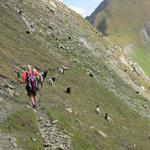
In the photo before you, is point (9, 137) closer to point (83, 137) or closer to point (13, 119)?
point (13, 119)

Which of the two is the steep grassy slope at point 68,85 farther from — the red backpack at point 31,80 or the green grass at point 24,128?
the red backpack at point 31,80

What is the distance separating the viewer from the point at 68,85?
54.7 m

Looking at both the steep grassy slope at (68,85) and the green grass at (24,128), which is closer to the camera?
the green grass at (24,128)

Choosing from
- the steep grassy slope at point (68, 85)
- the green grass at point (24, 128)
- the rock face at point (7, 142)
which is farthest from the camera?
the steep grassy slope at point (68, 85)

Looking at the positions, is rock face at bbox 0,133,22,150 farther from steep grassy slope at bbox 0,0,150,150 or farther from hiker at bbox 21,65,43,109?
hiker at bbox 21,65,43,109

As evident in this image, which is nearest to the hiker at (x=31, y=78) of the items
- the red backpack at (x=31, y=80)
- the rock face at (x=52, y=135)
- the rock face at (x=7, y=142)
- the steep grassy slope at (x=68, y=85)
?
the red backpack at (x=31, y=80)

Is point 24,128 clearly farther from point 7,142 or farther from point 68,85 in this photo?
point 68,85

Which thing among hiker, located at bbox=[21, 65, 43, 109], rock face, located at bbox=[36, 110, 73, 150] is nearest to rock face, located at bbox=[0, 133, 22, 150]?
rock face, located at bbox=[36, 110, 73, 150]

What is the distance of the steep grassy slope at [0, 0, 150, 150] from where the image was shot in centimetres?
3868

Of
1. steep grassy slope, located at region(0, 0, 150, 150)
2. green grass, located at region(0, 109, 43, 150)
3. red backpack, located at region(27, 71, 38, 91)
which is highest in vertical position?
red backpack, located at region(27, 71, 38, 91)

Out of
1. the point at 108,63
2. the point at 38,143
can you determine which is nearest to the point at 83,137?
the point at 38,143

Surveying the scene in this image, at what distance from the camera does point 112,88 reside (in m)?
64.2

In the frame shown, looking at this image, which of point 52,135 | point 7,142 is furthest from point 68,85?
point 7,142

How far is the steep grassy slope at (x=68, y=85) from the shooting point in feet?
127
